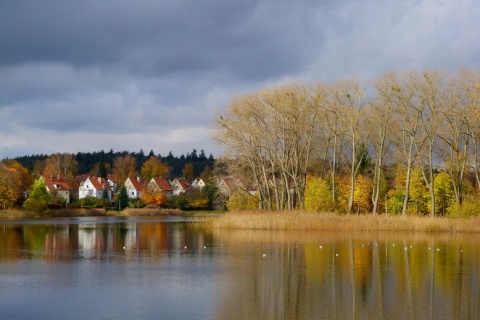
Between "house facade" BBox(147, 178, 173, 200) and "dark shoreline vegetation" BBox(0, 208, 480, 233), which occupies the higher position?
"house facade" BBox(147, 178, 173, 200)

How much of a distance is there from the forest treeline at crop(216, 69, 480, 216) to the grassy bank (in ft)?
11.2

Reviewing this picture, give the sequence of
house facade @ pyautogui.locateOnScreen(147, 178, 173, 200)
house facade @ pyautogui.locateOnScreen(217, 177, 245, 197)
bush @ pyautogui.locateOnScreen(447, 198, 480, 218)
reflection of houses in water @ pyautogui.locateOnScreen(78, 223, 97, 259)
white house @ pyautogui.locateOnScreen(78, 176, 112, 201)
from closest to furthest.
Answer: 1. reflection of houses in water @ pyautogui.locateOnScreen(78, 223, 97, 259)
2. bush @ pyautogui.locateOnScreen(447, 198, 480, 218)
3. house facade @ pyautogui.locateOnScreen(217, 177, 245, 197)
4. white house @ pyautogui.locateOnScreen(78, 176, 112, 201)
5. house facade @ pyautogui.locateOnScreen(147, 178, 173, 200)

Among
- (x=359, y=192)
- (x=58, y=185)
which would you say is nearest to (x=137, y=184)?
(x=58, y=185)

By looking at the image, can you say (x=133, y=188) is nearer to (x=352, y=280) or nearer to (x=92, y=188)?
(x=92, y=188)

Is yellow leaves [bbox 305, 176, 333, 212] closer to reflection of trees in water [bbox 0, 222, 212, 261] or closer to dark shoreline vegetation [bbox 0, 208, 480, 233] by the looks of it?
dark shoreline vegetation [bbox 0, 208, 480, 233]

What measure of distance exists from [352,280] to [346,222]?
2413 cm

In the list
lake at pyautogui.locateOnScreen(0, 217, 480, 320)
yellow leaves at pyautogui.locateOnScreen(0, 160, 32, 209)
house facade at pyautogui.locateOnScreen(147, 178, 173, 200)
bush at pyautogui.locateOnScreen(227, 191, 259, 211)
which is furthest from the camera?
house facade at pyautogui.locateOnScreen(147, 178, 173, 200)

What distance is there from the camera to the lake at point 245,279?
1734 centimetres

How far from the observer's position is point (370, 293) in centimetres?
1997

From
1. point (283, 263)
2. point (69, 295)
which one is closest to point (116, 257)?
point (283, 263)

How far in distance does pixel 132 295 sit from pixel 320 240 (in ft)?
67.9

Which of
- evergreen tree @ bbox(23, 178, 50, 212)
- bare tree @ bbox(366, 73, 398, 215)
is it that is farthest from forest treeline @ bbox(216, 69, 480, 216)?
evergreen tree @ bbox(23, 178, 50, 212)

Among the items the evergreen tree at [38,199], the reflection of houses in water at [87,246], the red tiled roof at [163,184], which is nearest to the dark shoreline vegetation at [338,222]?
the reflection of houses in water at [87,246]

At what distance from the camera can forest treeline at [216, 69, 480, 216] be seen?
50812 millimetres
